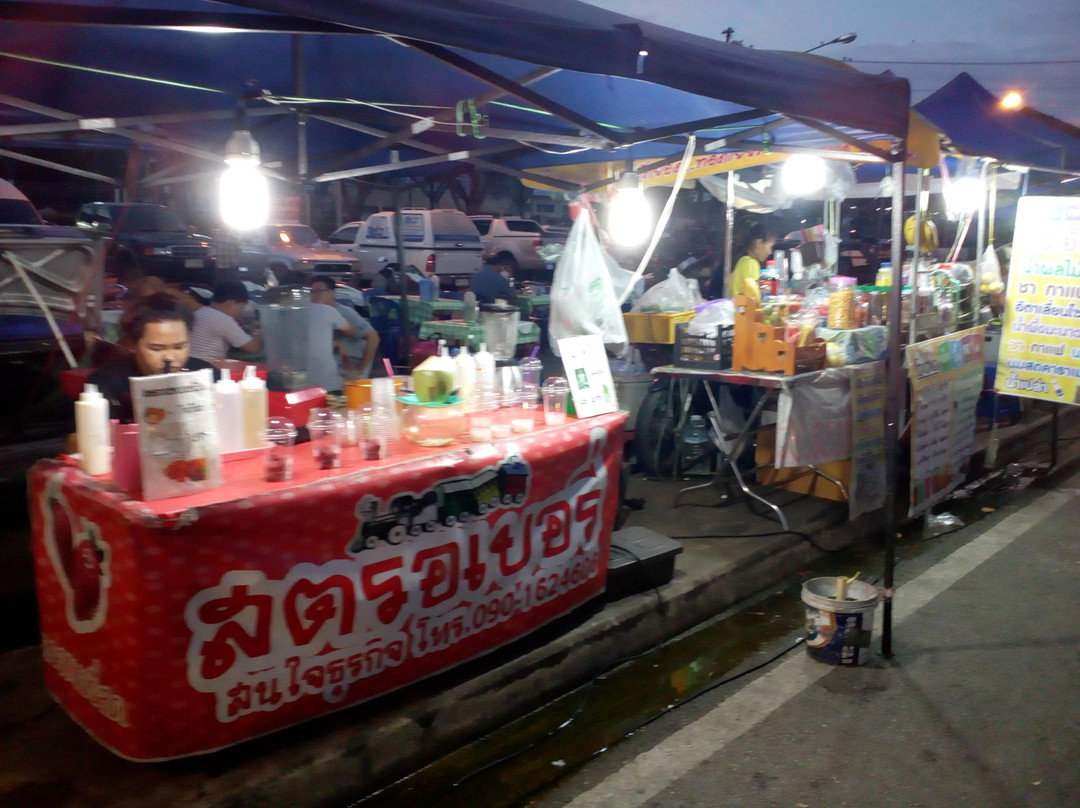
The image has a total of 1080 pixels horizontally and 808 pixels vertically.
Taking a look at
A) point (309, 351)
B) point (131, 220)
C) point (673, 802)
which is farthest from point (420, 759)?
point (131, 220)

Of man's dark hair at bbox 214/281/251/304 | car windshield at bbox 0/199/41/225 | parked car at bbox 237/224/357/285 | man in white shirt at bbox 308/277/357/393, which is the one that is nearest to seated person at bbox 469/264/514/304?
man in white shirt at bbox 308/277/357/393

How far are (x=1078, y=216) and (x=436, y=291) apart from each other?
7128 mm

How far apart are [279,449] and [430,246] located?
1624 centimetres

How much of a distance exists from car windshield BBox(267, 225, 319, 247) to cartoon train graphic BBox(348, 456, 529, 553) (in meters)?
14.1

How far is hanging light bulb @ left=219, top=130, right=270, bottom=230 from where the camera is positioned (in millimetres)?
4785

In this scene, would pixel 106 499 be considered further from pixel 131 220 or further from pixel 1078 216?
pixel 131 220

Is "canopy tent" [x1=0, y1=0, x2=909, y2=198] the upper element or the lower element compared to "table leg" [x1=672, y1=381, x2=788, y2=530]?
upper

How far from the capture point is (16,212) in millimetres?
10711

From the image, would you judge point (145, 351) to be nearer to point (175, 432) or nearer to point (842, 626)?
point (175, 432)

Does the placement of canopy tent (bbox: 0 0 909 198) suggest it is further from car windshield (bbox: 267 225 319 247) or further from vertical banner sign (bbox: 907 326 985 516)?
car windshield (bbox: 267 225 319 247)

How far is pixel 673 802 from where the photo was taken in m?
3.16

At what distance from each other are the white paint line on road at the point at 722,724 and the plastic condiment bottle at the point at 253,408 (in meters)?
1.92

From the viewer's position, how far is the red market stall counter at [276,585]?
278 centimetres

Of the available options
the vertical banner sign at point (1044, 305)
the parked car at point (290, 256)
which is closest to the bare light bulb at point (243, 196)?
the vertical banner sign at point (1044, 305)
